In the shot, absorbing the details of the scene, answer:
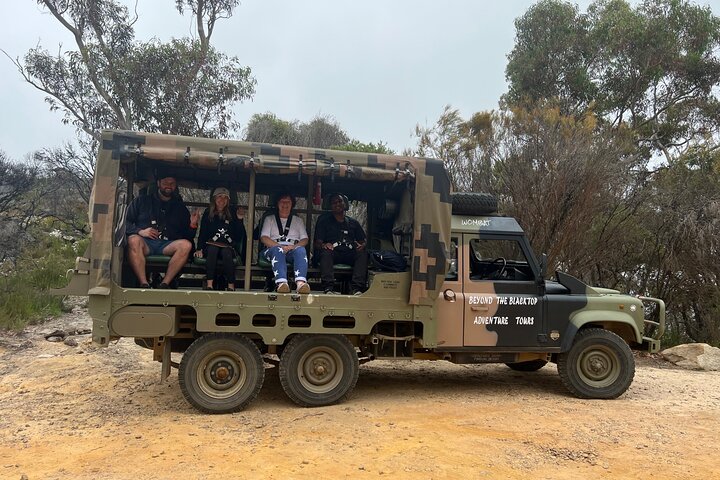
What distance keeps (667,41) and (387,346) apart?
1689 centimetres

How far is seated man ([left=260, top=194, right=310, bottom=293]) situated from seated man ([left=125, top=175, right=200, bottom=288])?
0.87 metres

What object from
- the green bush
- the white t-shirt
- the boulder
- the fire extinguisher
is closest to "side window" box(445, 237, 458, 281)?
the white t-shirt

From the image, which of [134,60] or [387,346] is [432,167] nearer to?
[387,346]

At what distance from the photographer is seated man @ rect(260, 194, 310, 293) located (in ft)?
19.4

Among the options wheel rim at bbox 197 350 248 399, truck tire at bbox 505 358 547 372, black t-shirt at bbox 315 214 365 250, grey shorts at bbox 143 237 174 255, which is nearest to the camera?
wheel rim at bbox 197 350 248 399

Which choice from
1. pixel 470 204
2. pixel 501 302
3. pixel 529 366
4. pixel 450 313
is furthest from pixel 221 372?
pixel 529 366

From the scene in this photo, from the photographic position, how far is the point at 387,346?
6074mm

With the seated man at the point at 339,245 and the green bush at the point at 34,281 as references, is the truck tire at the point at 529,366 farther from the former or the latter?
the green bush at the point at 34,281

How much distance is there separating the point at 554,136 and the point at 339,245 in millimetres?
6624

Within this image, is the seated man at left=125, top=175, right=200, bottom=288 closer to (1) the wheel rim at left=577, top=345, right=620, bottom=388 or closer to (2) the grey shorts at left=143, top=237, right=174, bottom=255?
(2) the grey shorts at left=143, top=237, right=174, bottom=255

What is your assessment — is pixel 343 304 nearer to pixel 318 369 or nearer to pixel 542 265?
pixel 318 369

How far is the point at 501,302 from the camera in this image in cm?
612

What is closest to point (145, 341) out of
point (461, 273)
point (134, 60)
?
point (461, 273)

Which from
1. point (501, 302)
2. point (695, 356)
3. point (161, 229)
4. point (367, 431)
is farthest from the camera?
point (695, 356)
